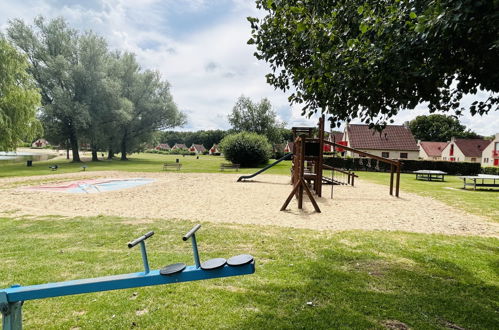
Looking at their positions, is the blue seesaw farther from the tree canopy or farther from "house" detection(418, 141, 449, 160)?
the tree canopy

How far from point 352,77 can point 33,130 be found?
27576 millimetres

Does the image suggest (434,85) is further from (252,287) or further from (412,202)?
(412,202)

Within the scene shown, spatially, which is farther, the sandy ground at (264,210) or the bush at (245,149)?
the bush at (245,149)

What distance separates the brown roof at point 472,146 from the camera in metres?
59.0

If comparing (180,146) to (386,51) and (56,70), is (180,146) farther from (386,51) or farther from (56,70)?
(386,51)

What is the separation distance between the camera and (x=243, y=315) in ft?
10.7

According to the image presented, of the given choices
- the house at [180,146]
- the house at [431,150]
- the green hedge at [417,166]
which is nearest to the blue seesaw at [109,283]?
the green hedge at [417,166]

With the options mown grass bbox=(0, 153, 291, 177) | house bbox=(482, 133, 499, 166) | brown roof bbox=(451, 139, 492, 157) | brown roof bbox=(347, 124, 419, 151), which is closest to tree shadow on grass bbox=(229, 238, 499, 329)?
mown grass bbox=(0, 153, 291, 177)

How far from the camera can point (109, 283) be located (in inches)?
102

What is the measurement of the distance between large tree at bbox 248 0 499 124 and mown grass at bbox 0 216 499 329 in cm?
254

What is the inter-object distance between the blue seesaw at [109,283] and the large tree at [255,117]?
46.4 metres

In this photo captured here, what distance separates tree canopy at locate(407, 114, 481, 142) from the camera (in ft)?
293

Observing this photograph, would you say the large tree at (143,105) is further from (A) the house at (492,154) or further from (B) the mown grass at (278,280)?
(A) the house at (492,154)

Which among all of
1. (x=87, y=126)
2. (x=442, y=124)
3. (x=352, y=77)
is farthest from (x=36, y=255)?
(x=442, y=124)
